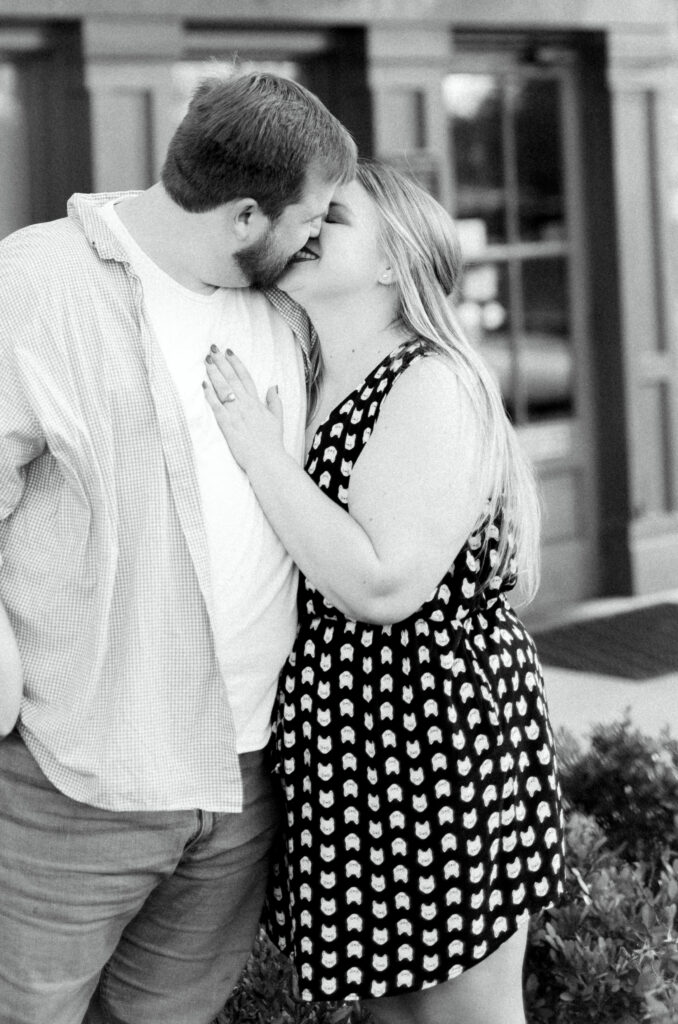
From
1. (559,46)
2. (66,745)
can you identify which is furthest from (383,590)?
(559,46)

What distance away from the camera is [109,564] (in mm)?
1904

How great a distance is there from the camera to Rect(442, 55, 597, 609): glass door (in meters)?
7.02

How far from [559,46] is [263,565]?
572 centimetres

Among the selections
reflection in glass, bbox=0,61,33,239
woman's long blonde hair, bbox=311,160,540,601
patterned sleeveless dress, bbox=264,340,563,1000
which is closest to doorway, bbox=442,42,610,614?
reflection in glass, bbox=0,61,33,239

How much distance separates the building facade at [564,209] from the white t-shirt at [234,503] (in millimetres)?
4378

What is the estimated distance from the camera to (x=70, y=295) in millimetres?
1904

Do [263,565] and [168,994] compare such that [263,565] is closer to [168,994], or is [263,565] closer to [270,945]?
[168,994]

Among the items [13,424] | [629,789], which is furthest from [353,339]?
[629,789]

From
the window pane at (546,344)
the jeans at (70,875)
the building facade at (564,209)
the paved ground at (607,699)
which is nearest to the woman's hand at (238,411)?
the jeans at (70,875)

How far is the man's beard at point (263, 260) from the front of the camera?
1.98 metres

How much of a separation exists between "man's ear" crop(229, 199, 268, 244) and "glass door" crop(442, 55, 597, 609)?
505 cm

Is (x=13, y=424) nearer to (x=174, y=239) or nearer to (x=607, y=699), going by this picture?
(x=174, y=239)

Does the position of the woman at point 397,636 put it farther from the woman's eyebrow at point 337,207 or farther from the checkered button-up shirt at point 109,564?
the checkered button-up shirt at point 109,564

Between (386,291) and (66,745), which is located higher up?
(386,291)
